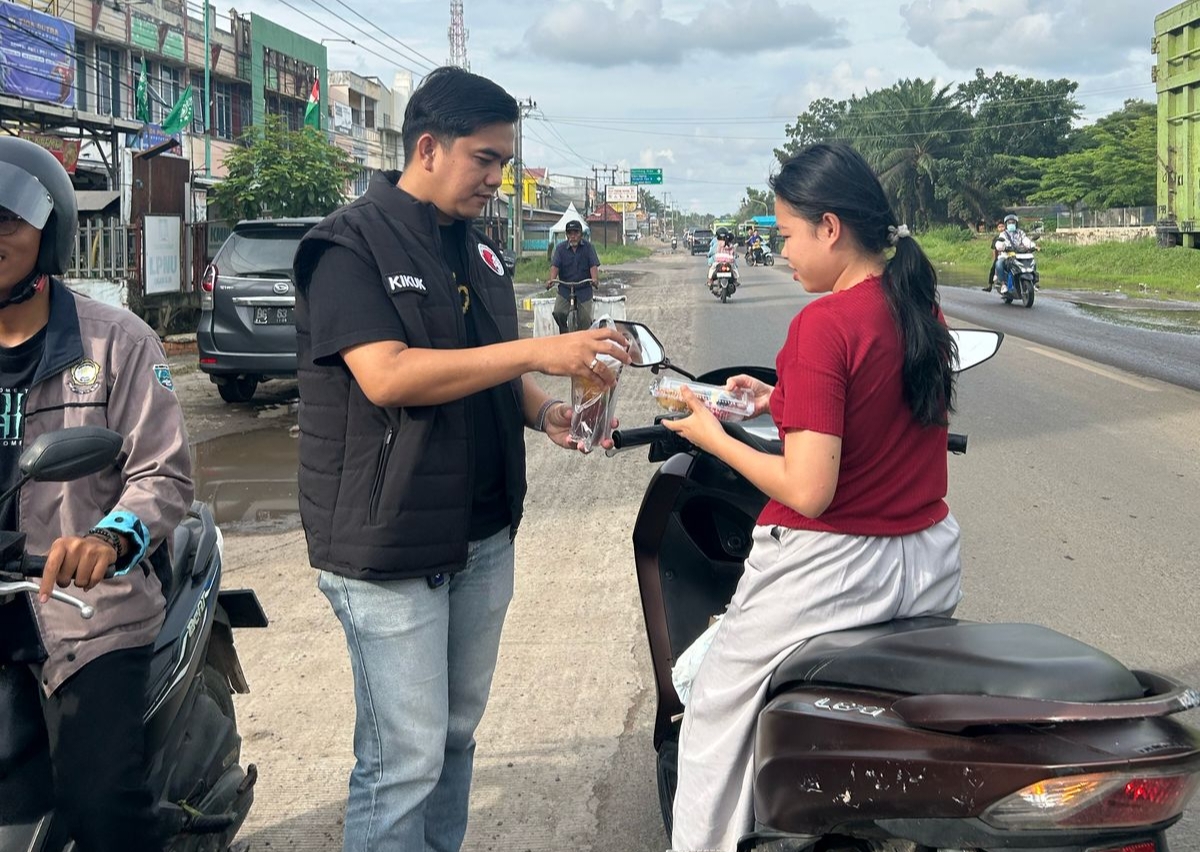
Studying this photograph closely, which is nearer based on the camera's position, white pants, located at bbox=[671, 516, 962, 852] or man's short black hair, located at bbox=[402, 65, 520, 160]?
Answer: white pants, located at bbox=[671, 516, 962, 852]

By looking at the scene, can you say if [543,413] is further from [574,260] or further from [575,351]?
[574,260]

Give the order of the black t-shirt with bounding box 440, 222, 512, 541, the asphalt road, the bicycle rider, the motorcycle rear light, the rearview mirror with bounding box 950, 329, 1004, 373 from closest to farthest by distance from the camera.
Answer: the motorcycle rear light, the black t-shirt with bounding box 440, 222, 512, 541, the rearview mirror with bounding box 950, 329, 1004, 373, the asphalt road, the bicycle rider

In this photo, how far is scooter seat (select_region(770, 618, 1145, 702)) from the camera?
175 cm

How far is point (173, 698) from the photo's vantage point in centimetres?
243

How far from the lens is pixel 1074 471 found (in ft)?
24.3

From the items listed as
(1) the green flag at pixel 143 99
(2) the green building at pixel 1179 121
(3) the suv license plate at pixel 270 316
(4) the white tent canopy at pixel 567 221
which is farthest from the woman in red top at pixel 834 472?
(1) the green flag at pixel 143 99

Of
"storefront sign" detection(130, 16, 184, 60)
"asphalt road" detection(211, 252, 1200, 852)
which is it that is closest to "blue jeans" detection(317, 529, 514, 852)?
"asphalt road" detection(211, 252, 1200, 852)

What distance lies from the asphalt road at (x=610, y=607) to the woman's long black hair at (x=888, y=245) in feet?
5.30

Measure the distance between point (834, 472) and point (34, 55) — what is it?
23.9m

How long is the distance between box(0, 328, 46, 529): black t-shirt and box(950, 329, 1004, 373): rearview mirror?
195 centimetres

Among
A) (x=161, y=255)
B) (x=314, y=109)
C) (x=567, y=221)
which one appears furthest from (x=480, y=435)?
(x=314, y=109)

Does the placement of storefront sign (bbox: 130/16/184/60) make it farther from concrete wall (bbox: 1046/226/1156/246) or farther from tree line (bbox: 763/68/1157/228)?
tree line (bbox: 763/68/1157/228)

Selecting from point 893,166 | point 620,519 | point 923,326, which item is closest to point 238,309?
point 620,519

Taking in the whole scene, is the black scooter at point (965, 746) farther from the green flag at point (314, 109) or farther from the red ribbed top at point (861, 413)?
the green flag at point (314, 109)
